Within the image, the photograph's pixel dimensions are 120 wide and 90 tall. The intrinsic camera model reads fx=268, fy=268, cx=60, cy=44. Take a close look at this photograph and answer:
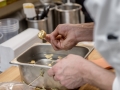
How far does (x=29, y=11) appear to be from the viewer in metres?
→ 1.22

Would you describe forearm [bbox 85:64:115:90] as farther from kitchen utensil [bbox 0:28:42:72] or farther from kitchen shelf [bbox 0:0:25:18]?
kitchen shelf [bbox 0:0:25:18]

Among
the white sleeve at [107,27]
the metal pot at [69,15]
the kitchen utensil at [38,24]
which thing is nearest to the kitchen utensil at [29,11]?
the kitchen utensil at [38,24]

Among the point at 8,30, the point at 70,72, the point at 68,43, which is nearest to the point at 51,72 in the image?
the point at 70,72

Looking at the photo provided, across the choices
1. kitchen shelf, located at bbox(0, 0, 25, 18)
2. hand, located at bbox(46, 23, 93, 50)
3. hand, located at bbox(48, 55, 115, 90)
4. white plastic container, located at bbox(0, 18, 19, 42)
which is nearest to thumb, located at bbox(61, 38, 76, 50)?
hand, located at bbox(46, 23, 93, 50)

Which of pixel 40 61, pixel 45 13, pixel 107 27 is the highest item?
pixel 107 27

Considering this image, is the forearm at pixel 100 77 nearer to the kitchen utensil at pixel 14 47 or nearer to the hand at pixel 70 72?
the hand at pixel 70 72

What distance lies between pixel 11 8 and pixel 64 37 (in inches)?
16.5

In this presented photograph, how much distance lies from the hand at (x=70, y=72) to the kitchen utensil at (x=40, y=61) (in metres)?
0.05

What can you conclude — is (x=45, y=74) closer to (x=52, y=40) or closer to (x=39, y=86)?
(x=39, y=86)

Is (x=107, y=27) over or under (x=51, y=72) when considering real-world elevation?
over

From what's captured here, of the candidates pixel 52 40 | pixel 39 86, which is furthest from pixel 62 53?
pixel 39 86

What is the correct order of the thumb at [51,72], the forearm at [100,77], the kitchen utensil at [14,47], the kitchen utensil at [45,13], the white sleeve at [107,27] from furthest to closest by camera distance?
the kitchen utensil at [45,13] < the kitchen utensil at [14,47] < the thumb at [51,72] < the forearm at [100,77] < the white sleeve at [107,27]

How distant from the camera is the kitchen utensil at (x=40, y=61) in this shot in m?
0.82

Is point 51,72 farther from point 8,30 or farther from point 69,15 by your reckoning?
point 69,15
